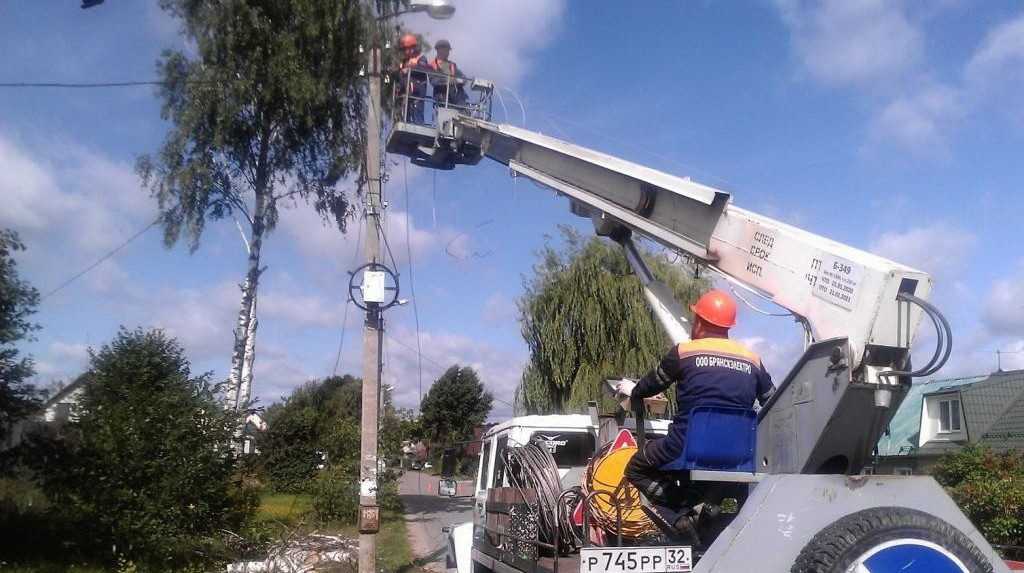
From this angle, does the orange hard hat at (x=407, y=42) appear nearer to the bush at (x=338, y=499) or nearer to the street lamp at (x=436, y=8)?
the street lamp at (x=436, y=8)

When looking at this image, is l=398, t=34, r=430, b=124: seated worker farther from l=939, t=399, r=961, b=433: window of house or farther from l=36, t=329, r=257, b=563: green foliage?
l=939, t=399, r=961, b=433: window of house

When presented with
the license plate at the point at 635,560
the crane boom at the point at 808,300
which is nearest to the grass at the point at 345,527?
the crane boom at the point at 808,300

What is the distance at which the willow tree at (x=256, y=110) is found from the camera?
65.2 feet

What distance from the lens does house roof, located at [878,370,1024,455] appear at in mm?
25969

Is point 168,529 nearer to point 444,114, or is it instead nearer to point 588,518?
point 444,114

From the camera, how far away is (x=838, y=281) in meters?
5.12

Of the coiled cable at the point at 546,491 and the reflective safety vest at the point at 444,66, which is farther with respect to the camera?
the reflective safety vest at the point at 444,66

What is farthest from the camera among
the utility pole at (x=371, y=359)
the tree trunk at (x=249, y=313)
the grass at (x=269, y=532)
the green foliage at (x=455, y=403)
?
the green foliage at (x=455, y=403)

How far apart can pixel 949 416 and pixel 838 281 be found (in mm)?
28076

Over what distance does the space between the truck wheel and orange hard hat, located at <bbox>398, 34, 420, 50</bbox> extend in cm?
1162

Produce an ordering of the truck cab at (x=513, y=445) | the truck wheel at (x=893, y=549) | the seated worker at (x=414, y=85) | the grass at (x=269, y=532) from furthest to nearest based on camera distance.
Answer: the seated worker at (x=414, y=85)
the grass at (x=269, y=532)
the truck cab at (x=513, y=445)
the truck wheel at (x=893, y=549)

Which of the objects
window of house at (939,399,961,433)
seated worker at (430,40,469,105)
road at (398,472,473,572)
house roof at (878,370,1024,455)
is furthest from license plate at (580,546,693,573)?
window of house at (939,399,961,433)

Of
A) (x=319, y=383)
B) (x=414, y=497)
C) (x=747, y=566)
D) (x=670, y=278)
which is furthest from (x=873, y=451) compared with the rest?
(x=319, y=383)

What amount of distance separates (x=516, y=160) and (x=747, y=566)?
6.93m
